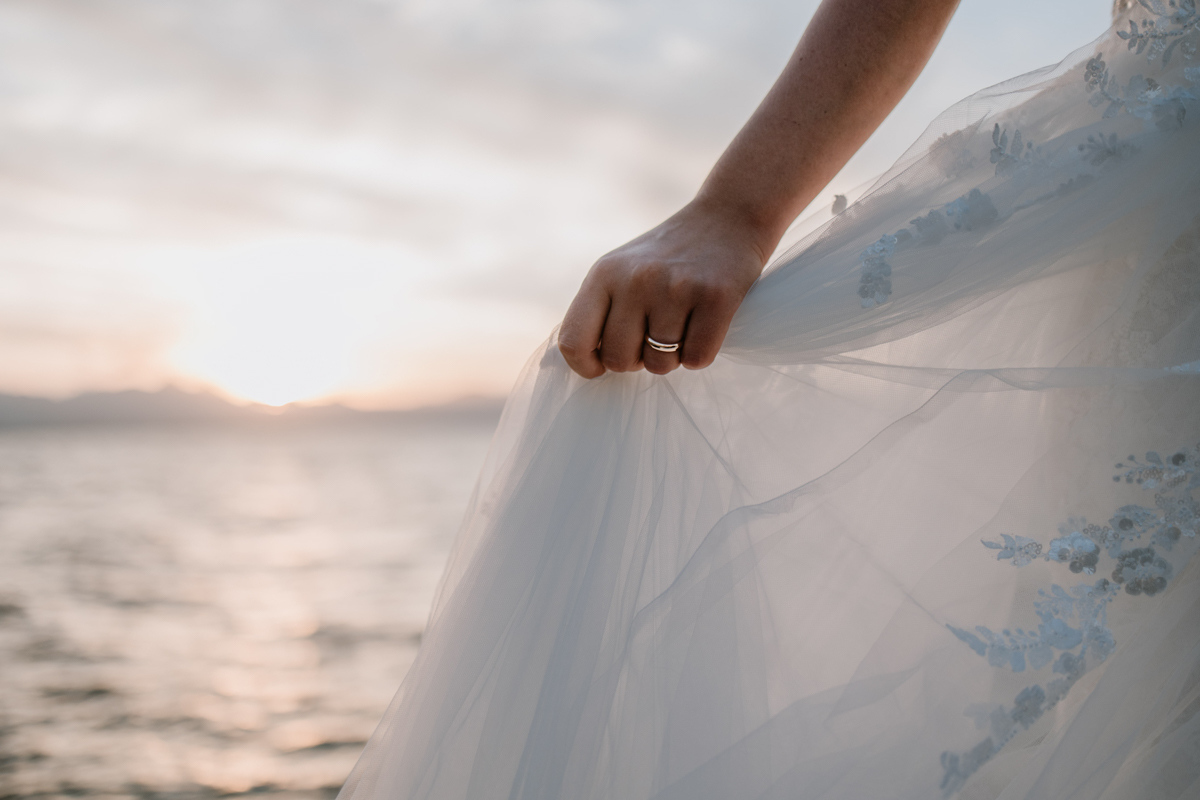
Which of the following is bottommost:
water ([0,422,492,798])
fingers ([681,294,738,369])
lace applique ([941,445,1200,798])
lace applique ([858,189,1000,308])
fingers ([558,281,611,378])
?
lace applique ([941,445,1200,798])

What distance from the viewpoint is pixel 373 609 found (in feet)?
17.2

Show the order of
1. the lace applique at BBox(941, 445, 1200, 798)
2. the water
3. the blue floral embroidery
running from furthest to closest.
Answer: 1. the water
2. the blue floral embroidery
3. the lace applique at BBox(941, 445, 1200, 798)

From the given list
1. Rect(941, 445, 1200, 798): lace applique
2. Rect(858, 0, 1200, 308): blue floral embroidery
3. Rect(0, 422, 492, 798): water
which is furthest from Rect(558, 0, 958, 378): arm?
Rect(0, 422, 492, 798): water

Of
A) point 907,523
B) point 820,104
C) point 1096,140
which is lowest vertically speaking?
point 907,523

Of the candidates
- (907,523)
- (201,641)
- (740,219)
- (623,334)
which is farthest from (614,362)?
(201,641)

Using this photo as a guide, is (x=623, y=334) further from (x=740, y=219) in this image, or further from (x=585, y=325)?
(x=740, y=219)

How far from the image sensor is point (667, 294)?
769 mm

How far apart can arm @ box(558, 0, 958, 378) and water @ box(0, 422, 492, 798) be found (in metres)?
2.75

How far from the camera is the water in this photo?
9.57 ft

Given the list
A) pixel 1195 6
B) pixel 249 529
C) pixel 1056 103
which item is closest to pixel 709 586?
pixel 1056 103

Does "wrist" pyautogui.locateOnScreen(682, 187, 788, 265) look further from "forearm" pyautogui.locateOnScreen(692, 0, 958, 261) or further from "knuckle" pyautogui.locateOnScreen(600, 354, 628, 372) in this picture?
"knuckle" pyautogui.locateOnScreen(600, 354, 628, 372)

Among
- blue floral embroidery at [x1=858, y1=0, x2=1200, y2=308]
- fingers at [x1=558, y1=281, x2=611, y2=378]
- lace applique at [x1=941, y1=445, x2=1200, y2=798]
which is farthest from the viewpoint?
fingers at [x1=558, y1=281, x2=611, y2=378]

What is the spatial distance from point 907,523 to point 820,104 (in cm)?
49

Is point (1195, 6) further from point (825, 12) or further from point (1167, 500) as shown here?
point (1167, 500)
